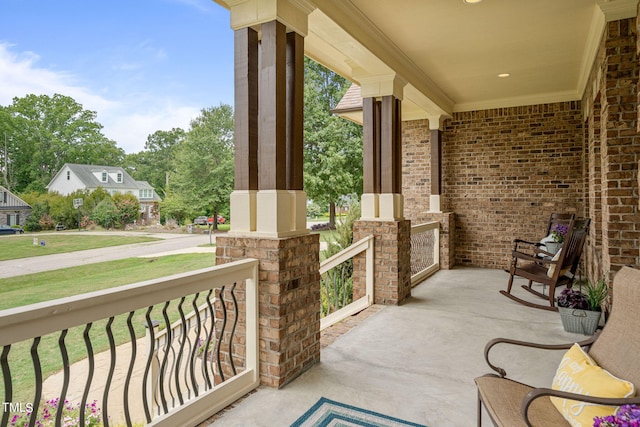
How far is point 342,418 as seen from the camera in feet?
7.18

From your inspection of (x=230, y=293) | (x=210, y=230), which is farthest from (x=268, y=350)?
(x=210, y=230)

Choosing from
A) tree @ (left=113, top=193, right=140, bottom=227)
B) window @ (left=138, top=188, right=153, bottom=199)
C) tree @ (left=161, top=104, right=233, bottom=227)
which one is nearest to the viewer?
tree @ (left=113, top=193, right=140, bottom=227)

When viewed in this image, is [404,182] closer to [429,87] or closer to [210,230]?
[429,87]

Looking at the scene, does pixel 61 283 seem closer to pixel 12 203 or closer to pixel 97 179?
pixel 12 203

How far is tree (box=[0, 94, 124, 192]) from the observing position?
7.03 feet

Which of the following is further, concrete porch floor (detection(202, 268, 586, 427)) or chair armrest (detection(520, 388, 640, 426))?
concrete porch floor (detection(202, 268, 586, 427))

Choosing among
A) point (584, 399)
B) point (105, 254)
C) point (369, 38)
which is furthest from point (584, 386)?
point (369, 38)

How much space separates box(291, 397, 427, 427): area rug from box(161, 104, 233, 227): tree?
1886 mm

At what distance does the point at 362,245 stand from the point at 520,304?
76.4 inches

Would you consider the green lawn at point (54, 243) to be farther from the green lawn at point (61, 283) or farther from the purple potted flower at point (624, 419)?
the purple potted flower at point (624, 419)

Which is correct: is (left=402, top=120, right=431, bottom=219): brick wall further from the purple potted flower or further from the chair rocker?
the purple potted flower

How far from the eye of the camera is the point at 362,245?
14.6 feet

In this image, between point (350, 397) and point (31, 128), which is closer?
point (31, 128)

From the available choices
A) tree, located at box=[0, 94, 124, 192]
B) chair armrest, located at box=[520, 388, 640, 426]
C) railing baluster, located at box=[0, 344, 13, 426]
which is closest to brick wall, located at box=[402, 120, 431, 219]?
tree, located at box=[0, 94, 124, 192]
